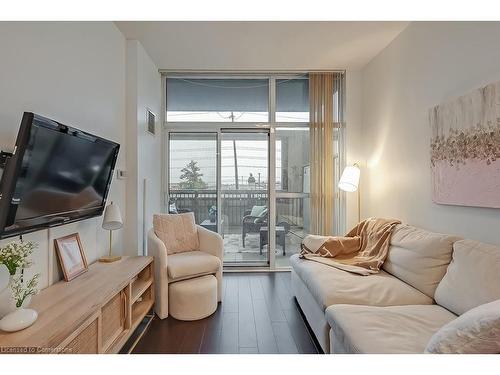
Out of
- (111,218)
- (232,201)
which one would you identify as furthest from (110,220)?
(232,201)

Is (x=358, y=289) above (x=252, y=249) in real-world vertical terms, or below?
above

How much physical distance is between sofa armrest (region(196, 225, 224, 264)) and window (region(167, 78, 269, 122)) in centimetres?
171

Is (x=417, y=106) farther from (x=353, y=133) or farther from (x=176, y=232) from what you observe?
(x=176, y=232)

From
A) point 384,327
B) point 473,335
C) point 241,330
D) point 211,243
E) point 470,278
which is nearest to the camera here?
point 473,335

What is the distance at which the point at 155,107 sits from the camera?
12.1 feet

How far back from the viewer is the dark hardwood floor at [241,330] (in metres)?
2.07

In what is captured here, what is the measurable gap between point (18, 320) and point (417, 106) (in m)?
3.32

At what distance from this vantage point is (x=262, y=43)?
3.10 m

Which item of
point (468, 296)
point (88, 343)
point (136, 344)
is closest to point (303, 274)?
point (468, 296)

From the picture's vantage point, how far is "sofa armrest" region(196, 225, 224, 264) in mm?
2955
